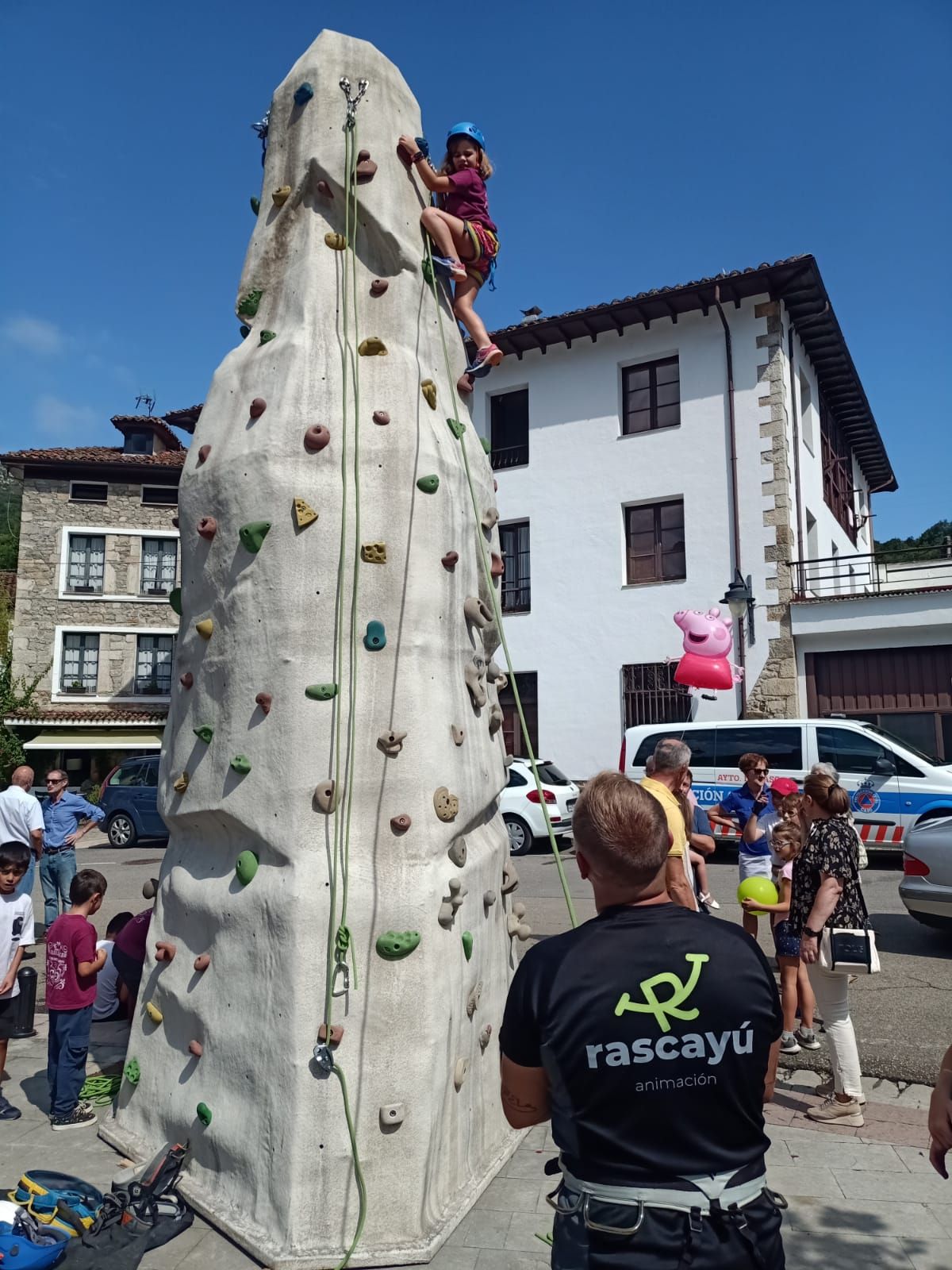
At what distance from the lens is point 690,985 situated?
2078 mm

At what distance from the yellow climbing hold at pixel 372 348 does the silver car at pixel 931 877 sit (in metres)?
6.48

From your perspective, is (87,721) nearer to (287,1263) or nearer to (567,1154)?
(287,1263)

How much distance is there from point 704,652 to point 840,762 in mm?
3680

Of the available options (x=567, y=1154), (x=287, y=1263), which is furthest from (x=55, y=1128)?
(x=567, y=1154)

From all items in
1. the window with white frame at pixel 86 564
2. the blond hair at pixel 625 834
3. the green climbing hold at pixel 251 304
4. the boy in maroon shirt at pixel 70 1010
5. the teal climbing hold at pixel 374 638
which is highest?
the window with white frame at pixel 86 564

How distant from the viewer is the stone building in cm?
2683

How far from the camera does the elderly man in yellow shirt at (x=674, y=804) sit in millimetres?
4871

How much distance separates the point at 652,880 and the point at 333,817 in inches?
82.3

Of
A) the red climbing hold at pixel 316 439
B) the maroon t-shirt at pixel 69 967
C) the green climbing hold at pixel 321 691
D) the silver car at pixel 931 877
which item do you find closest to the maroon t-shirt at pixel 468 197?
the red climbing hold at pixel 316 439

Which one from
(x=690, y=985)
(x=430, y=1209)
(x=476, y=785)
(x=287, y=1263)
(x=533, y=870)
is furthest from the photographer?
(x=533, y=870)

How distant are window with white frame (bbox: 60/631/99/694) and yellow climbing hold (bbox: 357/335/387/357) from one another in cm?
2465

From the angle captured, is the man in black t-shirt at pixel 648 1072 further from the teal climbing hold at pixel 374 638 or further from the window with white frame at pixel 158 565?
the window with white frame at pixel 158 565

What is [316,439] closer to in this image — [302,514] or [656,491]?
[302,514]

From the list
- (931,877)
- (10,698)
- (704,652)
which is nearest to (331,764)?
(931,877)
